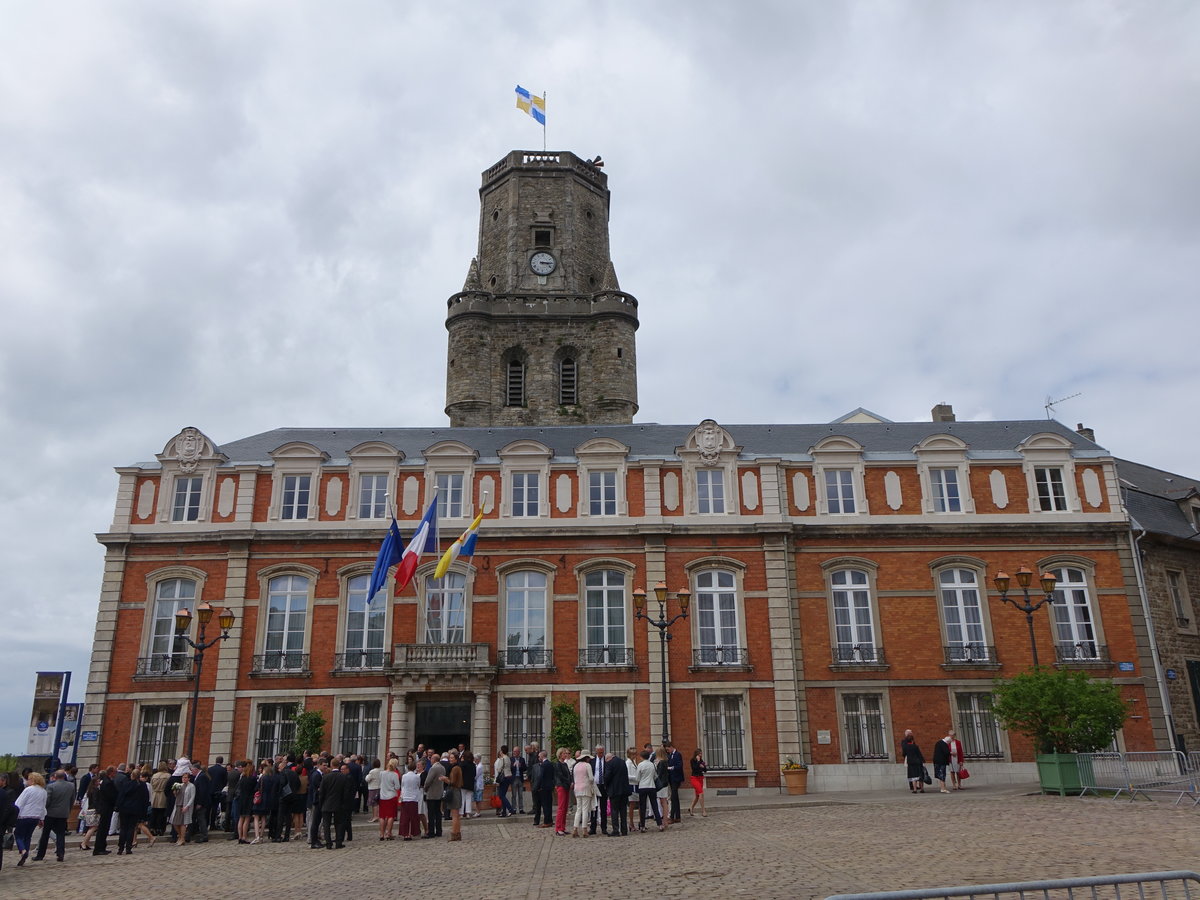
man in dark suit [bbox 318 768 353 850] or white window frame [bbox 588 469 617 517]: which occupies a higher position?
white window frame [bbox 588 469 617 517]

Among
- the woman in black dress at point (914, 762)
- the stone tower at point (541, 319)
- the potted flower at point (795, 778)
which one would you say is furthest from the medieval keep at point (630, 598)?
the stone tower at point (541, 319)

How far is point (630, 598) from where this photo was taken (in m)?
29.3

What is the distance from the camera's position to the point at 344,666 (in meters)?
28.5

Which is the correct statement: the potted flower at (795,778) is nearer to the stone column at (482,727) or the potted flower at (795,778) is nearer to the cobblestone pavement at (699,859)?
the cobblestone pavement at (699,859)

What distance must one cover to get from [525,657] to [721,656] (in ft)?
19.2

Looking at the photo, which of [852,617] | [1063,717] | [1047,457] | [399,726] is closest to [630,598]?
[852,617]

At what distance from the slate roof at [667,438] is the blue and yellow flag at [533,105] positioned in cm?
3006

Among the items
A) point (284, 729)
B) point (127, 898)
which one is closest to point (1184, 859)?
point (127, 898)

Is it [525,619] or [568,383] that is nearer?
[525,619]

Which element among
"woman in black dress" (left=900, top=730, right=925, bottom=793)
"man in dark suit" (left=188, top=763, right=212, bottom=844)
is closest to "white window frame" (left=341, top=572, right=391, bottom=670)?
"man in dark suit" (left=188, top=763, right=212, bottom=844)

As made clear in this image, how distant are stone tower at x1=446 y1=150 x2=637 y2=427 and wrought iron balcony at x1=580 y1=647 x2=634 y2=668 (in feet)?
62.6

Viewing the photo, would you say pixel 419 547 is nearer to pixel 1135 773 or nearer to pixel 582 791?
pixel 582 791

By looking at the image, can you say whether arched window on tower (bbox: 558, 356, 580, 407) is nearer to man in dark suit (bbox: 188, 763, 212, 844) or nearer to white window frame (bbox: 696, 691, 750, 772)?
white window frame (bbox: 696, 691, 750, 772)

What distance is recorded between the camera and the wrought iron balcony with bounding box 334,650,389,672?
1119 inches
